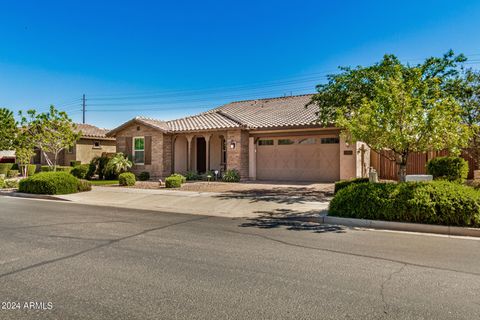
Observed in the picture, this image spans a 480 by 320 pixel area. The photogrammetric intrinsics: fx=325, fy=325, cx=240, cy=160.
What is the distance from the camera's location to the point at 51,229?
24.9 ft

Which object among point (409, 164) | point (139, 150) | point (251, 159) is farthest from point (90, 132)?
point (409, 164)

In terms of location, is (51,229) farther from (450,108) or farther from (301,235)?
(450,108)

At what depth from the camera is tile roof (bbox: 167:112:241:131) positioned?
21.0 metres

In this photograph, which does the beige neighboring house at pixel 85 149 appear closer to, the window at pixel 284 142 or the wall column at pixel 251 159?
the wall column at pixel 251 159

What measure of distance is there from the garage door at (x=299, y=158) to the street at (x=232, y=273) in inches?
463

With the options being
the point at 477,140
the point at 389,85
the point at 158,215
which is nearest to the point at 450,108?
the point at 389,85

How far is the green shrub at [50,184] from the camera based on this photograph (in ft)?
46.4

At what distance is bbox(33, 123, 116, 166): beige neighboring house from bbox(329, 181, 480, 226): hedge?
26.2 m

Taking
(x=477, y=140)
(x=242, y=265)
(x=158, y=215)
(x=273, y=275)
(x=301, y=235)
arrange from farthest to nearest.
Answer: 1. (x=477, y=140)
2. (x=158, y=215)
3. (x=301, y=235)
4. (x=242, y=265)
5. (x=273, y=275)

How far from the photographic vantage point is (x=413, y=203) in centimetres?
795

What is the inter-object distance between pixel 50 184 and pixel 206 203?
24.1ft

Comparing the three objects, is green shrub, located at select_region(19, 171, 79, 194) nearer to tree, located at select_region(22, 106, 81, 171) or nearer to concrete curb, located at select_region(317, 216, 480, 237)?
tree, located at select_region(22, 106, 81, 171)

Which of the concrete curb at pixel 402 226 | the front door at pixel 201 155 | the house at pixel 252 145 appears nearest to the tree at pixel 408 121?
the concrete curb at pixel 402 226

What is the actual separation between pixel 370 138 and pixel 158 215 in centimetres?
685
